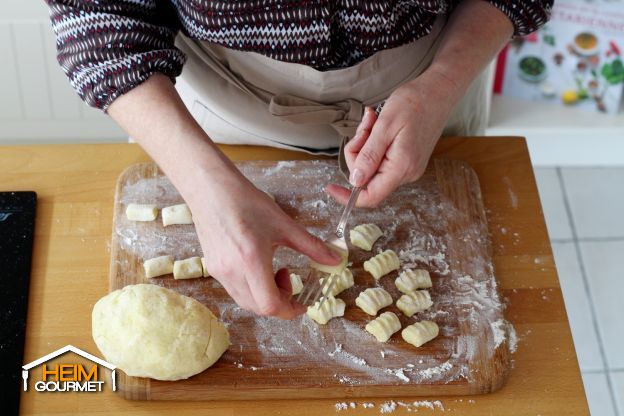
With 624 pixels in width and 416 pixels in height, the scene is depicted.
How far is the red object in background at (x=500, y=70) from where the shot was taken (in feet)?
8.79

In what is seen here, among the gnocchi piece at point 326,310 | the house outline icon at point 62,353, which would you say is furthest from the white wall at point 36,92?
the gnocchi piece at point 326,310

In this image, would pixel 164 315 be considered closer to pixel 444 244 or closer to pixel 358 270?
pixel 358 270

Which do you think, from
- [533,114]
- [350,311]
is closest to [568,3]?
[533,114]

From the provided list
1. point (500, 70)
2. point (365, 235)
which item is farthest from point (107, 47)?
point (500, 70)

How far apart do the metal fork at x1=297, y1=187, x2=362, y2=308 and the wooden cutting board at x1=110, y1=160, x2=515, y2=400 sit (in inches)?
2.7

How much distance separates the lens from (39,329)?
1.33 meters

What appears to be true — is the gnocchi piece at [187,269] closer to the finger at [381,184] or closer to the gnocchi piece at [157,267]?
the gnocchi piece at [157,267]

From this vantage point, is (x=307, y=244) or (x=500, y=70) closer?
(x=307, y=244)

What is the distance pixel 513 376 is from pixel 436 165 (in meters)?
0.47

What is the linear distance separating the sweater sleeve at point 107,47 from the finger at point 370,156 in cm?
35

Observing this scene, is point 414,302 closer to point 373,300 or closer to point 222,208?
point 373,300

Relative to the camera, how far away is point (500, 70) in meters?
2.72

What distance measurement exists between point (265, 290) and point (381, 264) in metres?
0.31

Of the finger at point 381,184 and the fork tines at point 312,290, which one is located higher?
the finger at point 381,184
